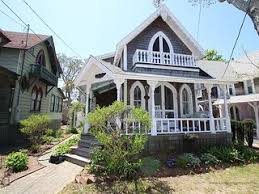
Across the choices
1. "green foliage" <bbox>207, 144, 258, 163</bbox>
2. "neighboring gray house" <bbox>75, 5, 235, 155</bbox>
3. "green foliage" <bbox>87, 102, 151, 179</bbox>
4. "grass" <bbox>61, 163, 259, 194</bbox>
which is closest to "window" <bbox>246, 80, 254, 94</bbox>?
"neighboring gray house" <bbox>75, 5, 235, 155</bbox>

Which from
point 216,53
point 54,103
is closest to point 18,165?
point 54,103

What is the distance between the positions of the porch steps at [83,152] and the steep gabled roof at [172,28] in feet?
20.7

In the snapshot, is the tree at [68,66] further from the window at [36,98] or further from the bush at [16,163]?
the bush at [16,163]

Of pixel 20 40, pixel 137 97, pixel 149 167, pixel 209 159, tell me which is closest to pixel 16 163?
pixel 149 167

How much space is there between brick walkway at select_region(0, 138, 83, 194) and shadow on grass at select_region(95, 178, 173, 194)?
134 centimetres

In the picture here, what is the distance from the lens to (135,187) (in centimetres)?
540

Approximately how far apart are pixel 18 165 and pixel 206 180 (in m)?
7.01

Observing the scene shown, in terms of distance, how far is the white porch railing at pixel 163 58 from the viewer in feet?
→ 36.4

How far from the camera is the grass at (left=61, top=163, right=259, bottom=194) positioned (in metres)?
5.25

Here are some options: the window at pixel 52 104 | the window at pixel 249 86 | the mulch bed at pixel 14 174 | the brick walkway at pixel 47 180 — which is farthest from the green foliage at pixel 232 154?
the window at pixel 52 104

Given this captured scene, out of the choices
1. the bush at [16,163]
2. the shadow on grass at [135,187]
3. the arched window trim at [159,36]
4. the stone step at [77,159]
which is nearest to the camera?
the shadow on grass at [135,187]

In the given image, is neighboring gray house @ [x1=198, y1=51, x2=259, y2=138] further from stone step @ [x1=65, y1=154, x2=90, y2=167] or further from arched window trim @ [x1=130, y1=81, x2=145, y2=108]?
stone step @ [x1=65, y1=154, x2=90, y2=167]

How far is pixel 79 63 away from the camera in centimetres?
3612

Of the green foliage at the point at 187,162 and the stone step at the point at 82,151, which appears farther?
the stone step at the point at 82,151
